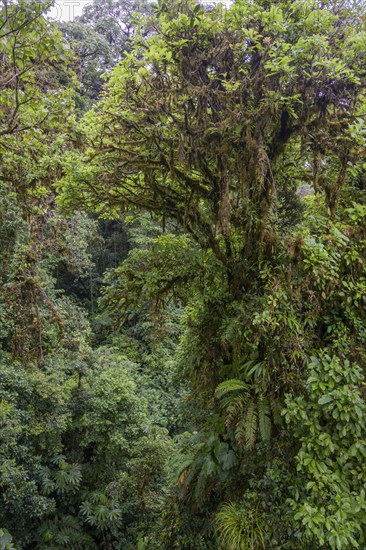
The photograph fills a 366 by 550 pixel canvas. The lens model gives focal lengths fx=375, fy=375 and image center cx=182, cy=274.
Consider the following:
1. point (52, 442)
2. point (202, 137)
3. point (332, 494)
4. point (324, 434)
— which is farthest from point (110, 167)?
point (52, 442)

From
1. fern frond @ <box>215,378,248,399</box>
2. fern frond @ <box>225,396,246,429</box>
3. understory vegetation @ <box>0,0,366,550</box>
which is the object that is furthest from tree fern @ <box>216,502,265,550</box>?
fern frond @ <box>215,378,248,399</box>

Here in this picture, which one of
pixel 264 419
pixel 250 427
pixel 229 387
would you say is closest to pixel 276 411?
pixel 264 419

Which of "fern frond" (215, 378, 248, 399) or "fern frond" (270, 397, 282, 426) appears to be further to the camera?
"fern frond" (215, 378, 248, 399)

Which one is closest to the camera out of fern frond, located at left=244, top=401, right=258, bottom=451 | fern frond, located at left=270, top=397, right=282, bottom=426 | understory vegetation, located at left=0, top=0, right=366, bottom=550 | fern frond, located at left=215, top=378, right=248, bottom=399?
understory vegetation, located at left=0, top=0, right=366, bottom=550

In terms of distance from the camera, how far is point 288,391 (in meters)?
3.12

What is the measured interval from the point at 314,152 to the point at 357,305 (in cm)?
146

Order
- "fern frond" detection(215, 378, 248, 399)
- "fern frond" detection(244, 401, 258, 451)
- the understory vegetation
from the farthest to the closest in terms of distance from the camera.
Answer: "fern frond" detection(215, 378, 248, 399), "fern frond" detection(244, 401, 258, 451), the understory vegetation

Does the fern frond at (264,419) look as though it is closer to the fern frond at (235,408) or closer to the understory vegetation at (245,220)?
the understory vegetation at (245,220)

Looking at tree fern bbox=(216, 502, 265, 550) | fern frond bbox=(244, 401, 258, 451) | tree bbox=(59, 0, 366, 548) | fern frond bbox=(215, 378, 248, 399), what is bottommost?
tree fern bbox=(216, 502, 265, 550)

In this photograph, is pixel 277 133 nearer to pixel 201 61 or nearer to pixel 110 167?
pixel 201 61

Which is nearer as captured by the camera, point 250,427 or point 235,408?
point 250,427

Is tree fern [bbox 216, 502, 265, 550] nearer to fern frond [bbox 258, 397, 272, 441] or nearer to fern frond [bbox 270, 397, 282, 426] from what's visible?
fern frond [bbox 258, 397, 272, 441]

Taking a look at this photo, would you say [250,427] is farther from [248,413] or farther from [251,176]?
[251,176]

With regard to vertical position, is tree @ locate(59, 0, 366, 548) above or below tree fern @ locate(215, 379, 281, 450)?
above
